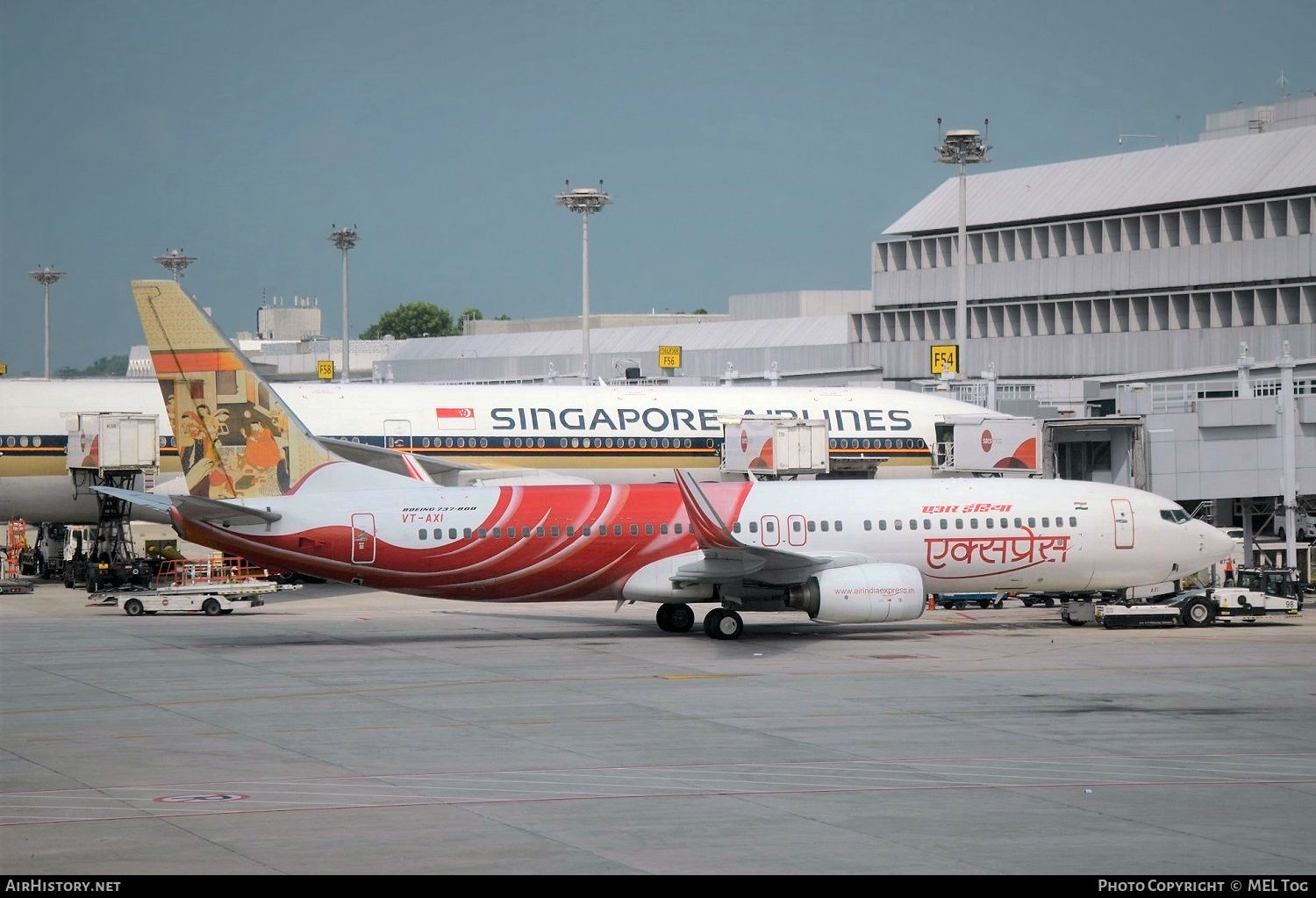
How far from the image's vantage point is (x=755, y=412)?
53594 mm

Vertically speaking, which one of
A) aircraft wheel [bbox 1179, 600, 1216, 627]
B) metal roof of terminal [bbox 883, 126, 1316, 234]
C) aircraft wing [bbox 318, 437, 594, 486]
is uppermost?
metal roof of terminal [bbox 883, 126, 1316, 234]

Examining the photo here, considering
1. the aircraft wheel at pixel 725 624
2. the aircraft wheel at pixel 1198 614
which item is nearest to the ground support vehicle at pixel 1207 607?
the aircraft wheel at pixel 1198 614

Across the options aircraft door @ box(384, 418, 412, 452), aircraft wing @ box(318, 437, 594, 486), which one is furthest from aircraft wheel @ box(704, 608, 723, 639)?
aircraft door @ box(384, 418, 412, 452)

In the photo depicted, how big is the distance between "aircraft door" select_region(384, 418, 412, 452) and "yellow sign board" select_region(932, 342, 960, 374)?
30510 mm

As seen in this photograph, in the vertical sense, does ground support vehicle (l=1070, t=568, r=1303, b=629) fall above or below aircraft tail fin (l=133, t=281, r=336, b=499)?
below

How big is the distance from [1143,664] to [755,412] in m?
22.9

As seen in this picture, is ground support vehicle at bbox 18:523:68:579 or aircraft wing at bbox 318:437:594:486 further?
ground support vehicle at bbox 18:523:68:579

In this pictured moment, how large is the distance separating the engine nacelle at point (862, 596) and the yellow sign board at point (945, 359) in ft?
122

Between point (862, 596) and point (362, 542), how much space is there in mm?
12071

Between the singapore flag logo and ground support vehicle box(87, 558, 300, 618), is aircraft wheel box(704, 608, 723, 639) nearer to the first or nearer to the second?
ground support vehicle box(87, 558, 300, 618)

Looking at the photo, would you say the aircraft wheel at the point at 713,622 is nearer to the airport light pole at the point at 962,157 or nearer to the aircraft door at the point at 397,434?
the aircraft door at the point at 397,434

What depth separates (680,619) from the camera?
40.0m

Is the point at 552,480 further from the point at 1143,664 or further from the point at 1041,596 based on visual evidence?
the point at 1143,664

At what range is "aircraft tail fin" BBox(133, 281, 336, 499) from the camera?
4056 cm
